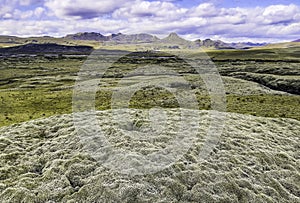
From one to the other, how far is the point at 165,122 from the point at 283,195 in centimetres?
926

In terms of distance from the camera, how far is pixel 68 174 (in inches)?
625

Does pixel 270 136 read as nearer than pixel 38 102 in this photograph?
Yes

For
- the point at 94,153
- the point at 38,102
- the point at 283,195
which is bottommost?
the point at 38,102

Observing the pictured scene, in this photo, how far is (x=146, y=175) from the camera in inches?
597

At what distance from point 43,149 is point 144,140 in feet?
19.8

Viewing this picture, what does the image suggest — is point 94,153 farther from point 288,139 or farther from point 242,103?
point 242,103

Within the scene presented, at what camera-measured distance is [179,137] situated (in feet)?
65.0

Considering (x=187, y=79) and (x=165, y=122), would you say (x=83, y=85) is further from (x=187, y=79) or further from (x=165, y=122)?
(x=165, y=122)

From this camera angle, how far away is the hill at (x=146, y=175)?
46.9 feet

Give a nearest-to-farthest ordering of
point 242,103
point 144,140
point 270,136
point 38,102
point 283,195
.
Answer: point 283,195
point 144,140
point 270,136
point 242,103
point 38,102

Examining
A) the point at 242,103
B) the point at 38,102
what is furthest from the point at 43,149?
the point at 38,102

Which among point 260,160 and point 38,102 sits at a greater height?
point 260,160

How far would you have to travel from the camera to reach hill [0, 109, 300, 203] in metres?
14.3

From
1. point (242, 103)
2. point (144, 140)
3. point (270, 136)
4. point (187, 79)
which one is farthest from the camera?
point (187, 79)
